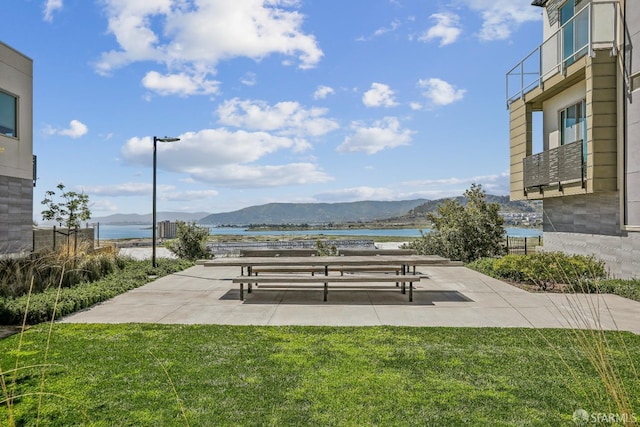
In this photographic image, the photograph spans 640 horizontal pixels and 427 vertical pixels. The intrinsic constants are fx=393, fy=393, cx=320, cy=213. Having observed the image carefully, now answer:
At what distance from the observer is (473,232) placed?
14164 mm

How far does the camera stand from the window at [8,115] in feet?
42.8

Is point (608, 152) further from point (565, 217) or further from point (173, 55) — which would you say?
point (173, 55)

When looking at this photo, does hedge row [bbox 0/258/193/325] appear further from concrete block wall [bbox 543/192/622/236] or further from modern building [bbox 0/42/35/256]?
concrete block wall [bbox 543/192/622/236]

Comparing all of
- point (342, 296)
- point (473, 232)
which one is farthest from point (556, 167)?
point (342, 296)

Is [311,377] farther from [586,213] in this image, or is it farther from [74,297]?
[586,213]

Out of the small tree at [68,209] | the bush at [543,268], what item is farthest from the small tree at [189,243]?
the bush at [543,268]

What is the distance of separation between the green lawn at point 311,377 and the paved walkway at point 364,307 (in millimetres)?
674

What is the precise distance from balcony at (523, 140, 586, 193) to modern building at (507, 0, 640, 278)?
29 mm

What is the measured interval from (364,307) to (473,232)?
8434 millimetres

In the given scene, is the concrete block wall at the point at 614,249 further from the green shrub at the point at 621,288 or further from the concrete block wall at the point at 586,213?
the green shrub at the point at 621,288

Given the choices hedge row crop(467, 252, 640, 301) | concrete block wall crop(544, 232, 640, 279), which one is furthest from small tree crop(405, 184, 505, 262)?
hedge row crop(467, 252, 640, 301)

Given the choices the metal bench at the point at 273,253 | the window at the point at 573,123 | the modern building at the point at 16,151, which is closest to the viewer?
the metal bench at the point at 273,253

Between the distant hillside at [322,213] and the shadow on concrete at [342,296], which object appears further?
the distant hillside at [322,213]

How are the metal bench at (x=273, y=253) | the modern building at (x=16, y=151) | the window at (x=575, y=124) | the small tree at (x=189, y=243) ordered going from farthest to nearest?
the small tree at (x=189, y=243), the modern building at (x=16, y=151), the window at (x=575, y=124), the metal bench at (x=273, y=253)
